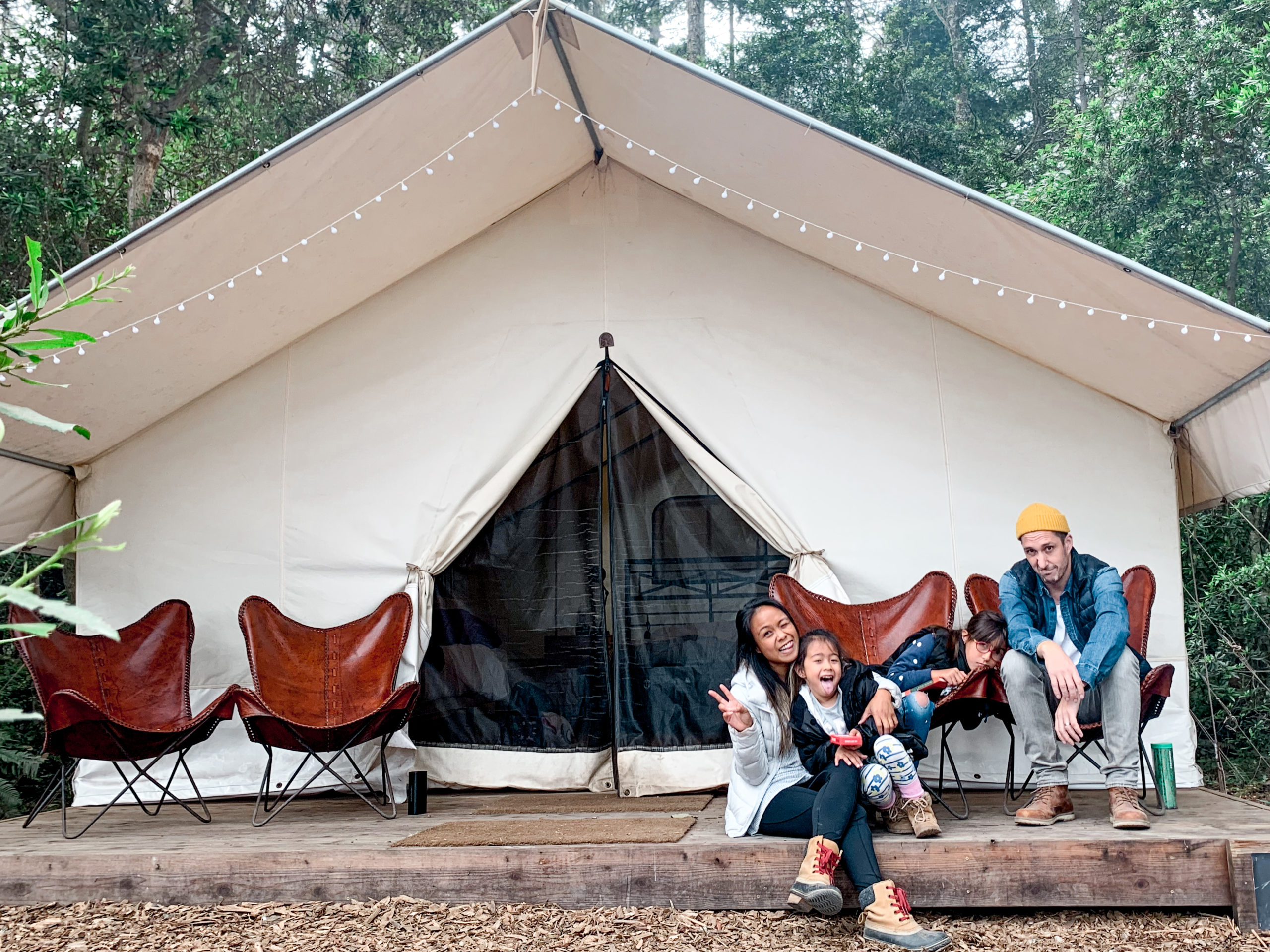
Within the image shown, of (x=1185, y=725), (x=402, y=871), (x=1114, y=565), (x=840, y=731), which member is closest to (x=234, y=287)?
(x=402, y=871)

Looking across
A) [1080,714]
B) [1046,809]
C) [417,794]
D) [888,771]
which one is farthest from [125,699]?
[1080,714]

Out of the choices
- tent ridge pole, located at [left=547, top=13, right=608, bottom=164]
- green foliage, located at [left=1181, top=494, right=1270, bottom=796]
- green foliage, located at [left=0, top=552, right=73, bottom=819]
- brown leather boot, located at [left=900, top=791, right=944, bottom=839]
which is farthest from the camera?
green foliage, located at [left=1181, top=494, right=1270, bottom=796]

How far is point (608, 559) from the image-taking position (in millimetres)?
4238

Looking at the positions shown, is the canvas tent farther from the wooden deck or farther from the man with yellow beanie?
the wooden deck

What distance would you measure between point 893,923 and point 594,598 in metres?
2.10

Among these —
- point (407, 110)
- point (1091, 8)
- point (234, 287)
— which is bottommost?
point (234, 287)

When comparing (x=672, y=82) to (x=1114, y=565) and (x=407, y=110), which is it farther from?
(x=1114, y=565)

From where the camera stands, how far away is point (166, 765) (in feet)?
13.3

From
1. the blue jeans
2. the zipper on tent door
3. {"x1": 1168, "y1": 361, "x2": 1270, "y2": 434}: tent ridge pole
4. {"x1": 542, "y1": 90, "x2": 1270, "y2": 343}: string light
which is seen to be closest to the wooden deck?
the blue jeans

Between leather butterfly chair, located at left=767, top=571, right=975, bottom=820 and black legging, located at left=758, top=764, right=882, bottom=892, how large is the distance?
43.6 inches

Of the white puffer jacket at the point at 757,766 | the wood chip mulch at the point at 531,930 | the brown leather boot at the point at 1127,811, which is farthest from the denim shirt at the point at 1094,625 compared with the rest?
the white puffer jacket at the point at 757,766

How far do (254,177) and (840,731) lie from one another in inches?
94.7

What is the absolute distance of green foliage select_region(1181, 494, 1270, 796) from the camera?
6.11 m

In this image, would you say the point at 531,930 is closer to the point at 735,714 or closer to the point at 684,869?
the point at 684,869
